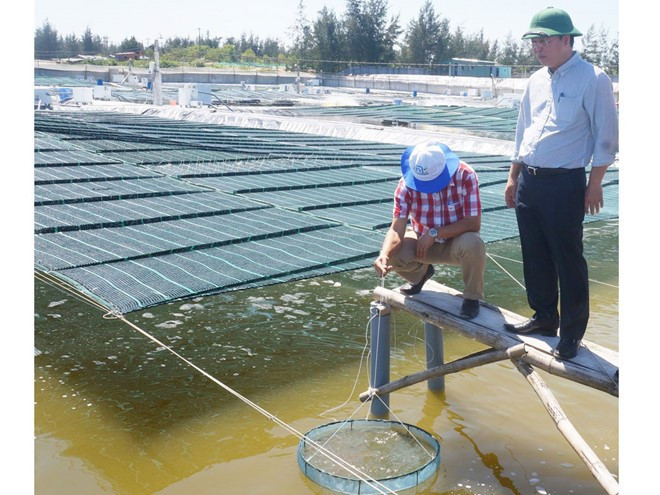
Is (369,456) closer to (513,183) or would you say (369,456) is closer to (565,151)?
(513,183)

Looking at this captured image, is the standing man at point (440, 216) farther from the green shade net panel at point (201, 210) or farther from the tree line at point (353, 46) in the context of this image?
the tree line at point (353, 46)

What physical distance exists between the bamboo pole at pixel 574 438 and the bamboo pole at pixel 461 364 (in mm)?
72

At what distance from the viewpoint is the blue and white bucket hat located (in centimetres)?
394

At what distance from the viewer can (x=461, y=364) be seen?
4.09 metres

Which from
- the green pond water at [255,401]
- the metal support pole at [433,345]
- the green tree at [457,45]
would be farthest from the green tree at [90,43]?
the metal support pole at [433,345]

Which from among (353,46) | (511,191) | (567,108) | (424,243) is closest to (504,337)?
(424,243)

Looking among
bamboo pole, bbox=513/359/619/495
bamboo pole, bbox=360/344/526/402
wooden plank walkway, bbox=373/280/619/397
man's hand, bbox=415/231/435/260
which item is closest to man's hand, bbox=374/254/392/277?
man's hand, bbox=415/231/435/260

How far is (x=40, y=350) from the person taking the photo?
19.8ft

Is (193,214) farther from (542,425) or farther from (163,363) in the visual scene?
(542,425)

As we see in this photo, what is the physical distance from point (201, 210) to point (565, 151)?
5292mm

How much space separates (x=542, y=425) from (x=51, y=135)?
9552 mm

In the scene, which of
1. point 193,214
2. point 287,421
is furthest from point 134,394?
point 193,214

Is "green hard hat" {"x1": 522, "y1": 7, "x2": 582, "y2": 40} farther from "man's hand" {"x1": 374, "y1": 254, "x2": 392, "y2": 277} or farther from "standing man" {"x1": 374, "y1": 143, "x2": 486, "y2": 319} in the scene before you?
"man's hand" {"x1": 374, "y1": 254, "x2": 392, "y2": 277}

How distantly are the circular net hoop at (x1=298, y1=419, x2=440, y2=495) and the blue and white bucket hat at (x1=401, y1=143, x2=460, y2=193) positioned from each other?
1.44 m
